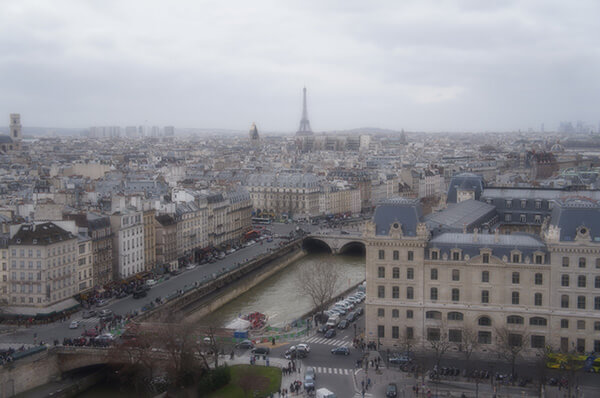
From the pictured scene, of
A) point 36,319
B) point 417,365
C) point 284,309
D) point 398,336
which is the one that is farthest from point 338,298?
point 36,319

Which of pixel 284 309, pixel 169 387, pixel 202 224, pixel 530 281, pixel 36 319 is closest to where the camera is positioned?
pixel 169 387

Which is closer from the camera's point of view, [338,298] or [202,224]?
[338,298]

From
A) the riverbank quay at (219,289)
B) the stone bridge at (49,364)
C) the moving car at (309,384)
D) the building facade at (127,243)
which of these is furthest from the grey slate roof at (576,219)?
the building facade at (127,243)

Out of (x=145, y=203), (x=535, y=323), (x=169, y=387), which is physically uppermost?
(x=145, y=203)

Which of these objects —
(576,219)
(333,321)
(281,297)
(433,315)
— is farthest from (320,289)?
(576,219)

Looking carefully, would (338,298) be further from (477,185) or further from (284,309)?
(477,185)

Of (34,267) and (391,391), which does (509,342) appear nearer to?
(391,391)
